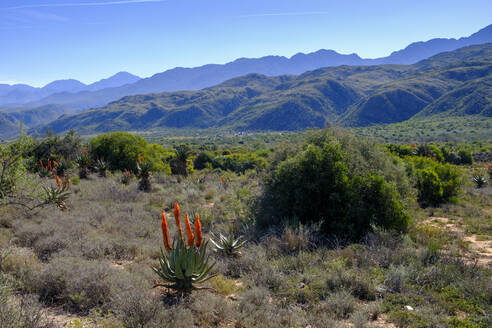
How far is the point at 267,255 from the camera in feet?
19.6

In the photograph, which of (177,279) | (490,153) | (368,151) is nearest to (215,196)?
(368,151)

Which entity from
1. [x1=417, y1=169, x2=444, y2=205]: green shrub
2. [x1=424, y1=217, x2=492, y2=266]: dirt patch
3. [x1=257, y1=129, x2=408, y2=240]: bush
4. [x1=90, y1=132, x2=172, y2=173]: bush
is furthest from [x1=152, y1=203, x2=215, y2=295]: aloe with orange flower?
[x1=90, y1=132, x2=172, y2=173]: bush

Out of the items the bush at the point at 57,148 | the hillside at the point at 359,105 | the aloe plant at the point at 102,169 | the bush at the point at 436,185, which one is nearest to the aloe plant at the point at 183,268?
the bush at the point at 436,185

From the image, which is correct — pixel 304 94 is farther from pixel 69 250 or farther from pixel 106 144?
pixel 69 250

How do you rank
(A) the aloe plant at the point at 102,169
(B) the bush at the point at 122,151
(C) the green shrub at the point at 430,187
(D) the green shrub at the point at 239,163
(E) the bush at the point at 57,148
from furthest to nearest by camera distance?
(D) the green shrub at the point at 239,163, (E) the bush at the point at 57,148, (B) the bush at the point at 122,151, (A) the aloe plant at the point at 102,169, (C) the green shrub at the point at 430,187

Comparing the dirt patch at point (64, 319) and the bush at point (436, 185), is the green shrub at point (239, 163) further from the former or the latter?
the dirt patch at point (64, 319)

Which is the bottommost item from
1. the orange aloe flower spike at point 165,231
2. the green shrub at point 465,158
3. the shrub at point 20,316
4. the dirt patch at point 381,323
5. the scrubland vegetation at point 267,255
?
the green shrub at point 465,158

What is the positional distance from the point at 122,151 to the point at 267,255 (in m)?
13.9

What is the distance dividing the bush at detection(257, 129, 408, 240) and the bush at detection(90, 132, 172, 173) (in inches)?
430

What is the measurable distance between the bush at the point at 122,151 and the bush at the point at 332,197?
10911 millimetres

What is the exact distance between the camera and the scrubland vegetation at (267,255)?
157 inches

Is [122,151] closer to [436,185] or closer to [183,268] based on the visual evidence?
[183,268]

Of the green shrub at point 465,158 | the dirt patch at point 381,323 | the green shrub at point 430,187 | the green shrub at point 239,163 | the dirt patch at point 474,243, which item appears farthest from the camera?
the green shrub at point 465,158

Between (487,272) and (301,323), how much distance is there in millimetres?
3721
